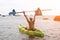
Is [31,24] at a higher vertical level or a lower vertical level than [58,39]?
higher

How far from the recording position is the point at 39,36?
45.6 feet

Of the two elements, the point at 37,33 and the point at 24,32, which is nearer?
the point at 37,33

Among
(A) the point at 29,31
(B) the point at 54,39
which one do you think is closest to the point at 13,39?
(A) the point at 29,31

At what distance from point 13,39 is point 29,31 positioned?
4.39 ft

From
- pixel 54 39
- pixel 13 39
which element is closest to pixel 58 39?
pixel 54 39

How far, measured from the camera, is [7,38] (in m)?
14.0

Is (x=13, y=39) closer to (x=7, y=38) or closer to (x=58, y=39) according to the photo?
(x=7, y=38)

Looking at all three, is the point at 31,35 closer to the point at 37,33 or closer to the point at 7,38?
the point at 37,33

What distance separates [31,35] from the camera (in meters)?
14.2

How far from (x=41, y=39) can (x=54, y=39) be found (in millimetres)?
922

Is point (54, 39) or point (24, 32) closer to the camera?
point (54, 39)

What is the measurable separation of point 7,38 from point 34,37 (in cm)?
192

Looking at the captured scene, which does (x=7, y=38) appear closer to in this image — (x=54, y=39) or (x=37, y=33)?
(x=37, y=33)

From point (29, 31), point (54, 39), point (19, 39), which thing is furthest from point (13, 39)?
point (54, 39)
